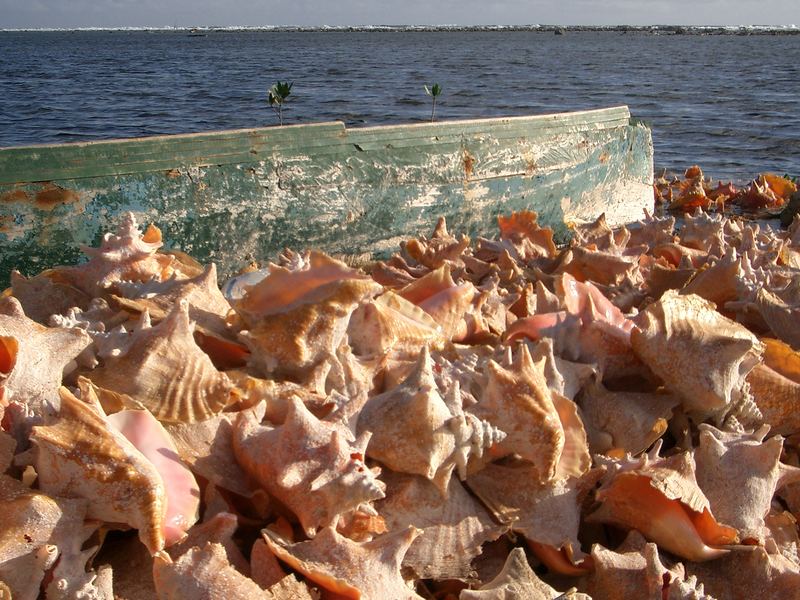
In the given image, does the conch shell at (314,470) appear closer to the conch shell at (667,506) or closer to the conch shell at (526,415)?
the conch shell at (526,415)

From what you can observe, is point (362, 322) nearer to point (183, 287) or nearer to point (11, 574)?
point (183, 287)

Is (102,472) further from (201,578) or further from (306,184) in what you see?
(306,184)

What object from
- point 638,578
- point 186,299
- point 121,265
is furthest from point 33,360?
point 638,578

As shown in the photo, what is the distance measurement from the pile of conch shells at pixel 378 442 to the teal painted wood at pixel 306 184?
1.07 metres

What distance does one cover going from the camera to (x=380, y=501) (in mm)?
1490

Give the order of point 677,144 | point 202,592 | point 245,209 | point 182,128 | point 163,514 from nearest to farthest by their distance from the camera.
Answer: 1. point 202,592
2. point 163,514
3. point 245,209
4. point 677,144
5. point 182,128

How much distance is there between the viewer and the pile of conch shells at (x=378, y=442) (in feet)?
4.14

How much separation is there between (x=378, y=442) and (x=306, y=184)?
8.29ft

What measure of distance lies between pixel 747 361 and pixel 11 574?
1.63 metres

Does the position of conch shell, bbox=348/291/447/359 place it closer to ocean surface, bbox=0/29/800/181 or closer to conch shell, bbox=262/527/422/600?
conch shell, bbox=262/527/422/600

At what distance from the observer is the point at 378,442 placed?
1.48 metres

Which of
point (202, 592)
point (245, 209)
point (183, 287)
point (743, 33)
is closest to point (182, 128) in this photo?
point (245, 209)

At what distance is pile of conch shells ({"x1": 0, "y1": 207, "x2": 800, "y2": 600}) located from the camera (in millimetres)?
1262

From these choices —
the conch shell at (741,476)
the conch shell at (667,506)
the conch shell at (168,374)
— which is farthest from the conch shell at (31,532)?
the conch shell at (741,476)
